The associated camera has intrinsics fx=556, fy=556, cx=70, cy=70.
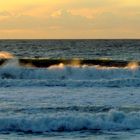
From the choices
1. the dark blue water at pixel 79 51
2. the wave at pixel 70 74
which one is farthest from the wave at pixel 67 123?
the dark blue water at pixel 79 51

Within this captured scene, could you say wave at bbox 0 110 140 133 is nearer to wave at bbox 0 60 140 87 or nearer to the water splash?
wave at bbox 0 60 140 87

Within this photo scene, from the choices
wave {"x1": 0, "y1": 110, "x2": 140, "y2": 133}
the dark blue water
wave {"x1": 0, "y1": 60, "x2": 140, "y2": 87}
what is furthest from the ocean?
the dark blue water

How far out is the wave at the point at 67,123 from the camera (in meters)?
13.1

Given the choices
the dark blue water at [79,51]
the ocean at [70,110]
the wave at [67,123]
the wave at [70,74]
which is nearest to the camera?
the ocean at [70,110]

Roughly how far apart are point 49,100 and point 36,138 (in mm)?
5449

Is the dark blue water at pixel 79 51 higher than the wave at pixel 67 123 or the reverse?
the reverse

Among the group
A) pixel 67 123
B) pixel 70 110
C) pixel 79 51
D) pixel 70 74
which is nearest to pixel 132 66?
pixel 70 74

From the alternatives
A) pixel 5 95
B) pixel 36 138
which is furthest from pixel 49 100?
pixel 36 138

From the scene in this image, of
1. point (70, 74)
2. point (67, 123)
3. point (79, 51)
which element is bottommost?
point (79, 51)

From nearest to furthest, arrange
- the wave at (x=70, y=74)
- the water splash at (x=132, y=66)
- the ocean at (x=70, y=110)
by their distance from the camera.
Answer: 1. the ocean at (x=70, y=110)
2. the wave at (x=70, y=74)
3. the water splash at (x=132, y=66)

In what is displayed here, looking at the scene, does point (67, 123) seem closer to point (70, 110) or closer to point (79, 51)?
point (70, 110)

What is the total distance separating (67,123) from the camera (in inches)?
522

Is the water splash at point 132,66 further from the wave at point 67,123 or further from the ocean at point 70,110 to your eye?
the wave at point 67,123

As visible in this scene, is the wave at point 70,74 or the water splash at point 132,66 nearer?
the wave at point 70,74
